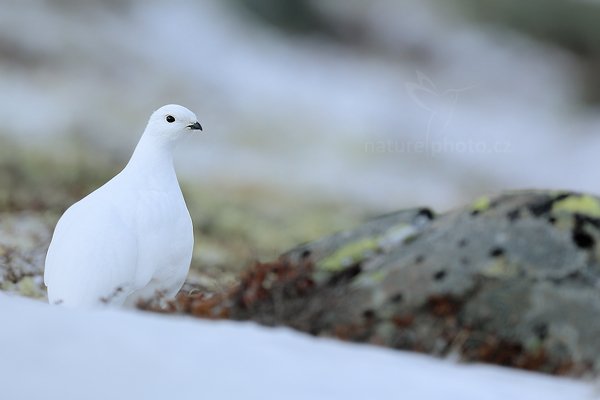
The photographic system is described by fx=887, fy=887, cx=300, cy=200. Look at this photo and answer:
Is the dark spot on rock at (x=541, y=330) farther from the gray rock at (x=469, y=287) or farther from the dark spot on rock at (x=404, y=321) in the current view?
the dark spot on rock at (x=404, y=321)

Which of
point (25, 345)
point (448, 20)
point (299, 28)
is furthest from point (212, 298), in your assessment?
point (448, 20)

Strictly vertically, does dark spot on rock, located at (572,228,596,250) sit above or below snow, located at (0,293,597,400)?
above

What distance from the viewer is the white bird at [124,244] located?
5250 mm

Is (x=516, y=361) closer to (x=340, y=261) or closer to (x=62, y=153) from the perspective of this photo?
(x=340, y=261)

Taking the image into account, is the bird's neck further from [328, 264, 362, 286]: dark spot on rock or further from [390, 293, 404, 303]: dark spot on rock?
[390, 293, 404, 303]: dark spot on rock

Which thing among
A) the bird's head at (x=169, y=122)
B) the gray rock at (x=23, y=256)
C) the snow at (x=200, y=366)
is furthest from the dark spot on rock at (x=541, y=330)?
the gray rock at (x=23, y=256)

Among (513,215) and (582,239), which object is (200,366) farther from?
(582,239)

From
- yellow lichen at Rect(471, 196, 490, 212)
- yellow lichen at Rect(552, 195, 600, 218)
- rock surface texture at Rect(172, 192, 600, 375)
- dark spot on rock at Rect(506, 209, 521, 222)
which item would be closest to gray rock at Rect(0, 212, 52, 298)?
rock surface texture at Rect(172, 192, 600, 375)

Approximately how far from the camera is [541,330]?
13.1 ft

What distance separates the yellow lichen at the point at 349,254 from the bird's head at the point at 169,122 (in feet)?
6.01

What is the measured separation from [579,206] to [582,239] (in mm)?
230

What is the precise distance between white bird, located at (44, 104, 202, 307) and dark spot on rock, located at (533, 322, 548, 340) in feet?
7.45

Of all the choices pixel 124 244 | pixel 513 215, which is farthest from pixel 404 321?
pixel 124 244

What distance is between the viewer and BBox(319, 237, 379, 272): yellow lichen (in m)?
4.55
